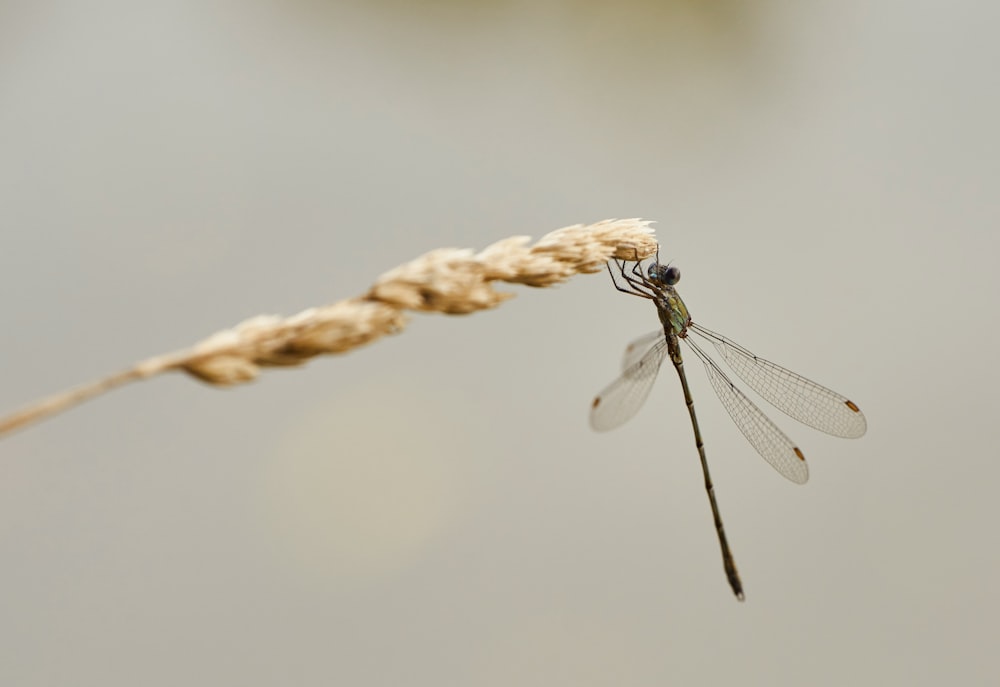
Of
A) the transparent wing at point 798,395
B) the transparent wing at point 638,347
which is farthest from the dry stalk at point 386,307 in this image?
the transparent wing at point 798,395

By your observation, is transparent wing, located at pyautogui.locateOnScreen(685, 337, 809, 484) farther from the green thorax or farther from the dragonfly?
the green thorax

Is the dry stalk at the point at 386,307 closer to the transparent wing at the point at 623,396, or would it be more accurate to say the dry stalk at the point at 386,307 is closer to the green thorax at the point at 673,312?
the green thorax at the point at 673,312

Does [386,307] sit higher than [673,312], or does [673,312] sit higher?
[673,312]

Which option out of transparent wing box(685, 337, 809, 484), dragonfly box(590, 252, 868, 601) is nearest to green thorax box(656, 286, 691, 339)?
dragonfly box(590, 252, 868, 601)

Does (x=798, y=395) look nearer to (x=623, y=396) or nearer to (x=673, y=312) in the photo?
(x=623, y=396)

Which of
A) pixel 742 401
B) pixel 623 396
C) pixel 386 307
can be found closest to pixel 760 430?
pixel 742 401

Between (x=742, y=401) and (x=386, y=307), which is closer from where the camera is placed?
(x=386, y=307)

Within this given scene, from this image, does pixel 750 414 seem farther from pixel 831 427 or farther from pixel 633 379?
pixel 633 379
